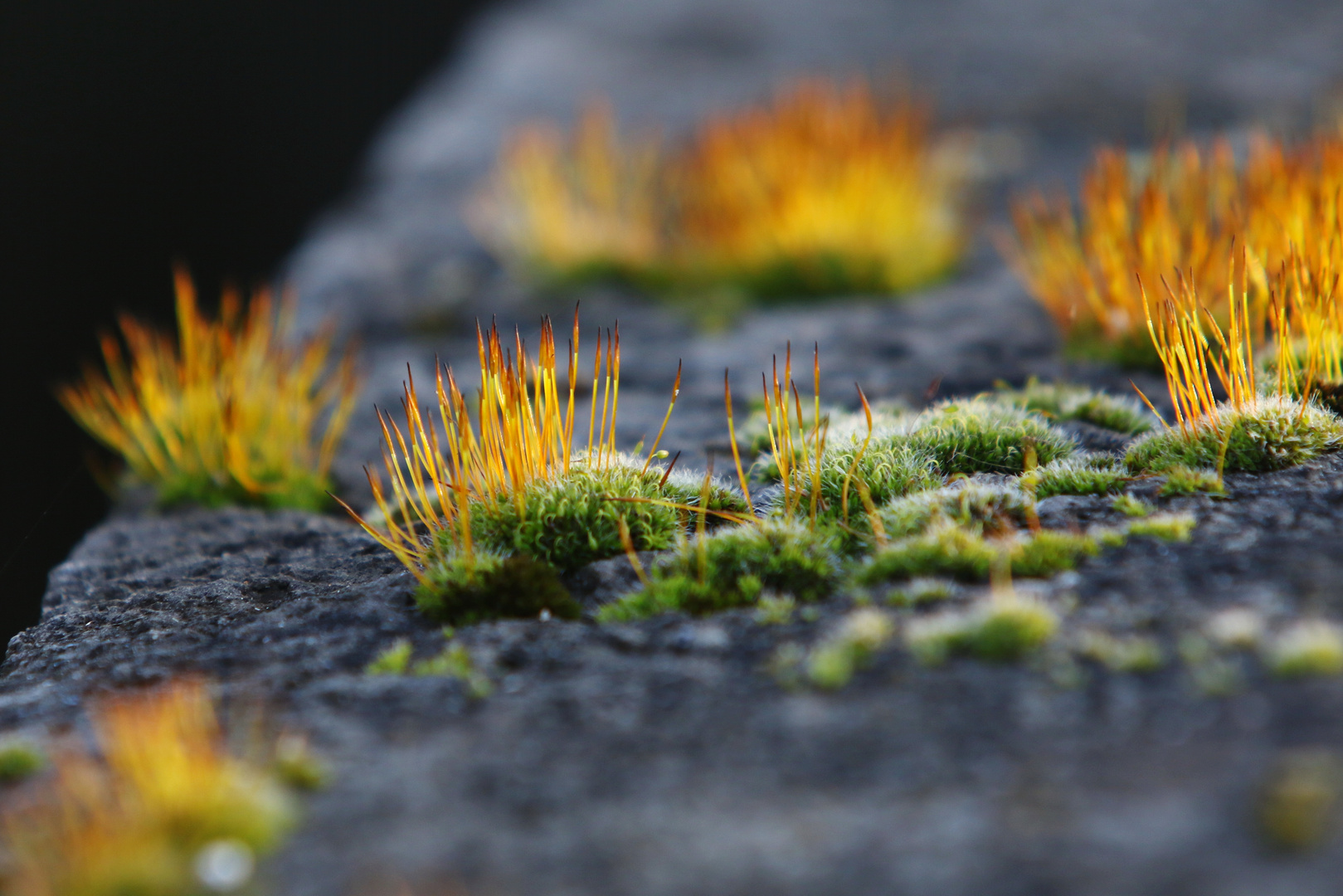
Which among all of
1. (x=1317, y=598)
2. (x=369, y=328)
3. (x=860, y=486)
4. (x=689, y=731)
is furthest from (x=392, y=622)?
(x=369, y=328)

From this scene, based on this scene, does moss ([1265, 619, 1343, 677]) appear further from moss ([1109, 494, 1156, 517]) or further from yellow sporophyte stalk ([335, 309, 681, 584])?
yellow sporophyte stalk ([335, 309, 681, 584])

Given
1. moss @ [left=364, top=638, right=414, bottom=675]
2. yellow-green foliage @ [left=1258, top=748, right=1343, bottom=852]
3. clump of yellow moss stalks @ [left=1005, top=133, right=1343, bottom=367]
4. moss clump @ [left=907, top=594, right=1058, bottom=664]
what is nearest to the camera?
yellow-green foliage @ [left=1258, top=748, right=1343, bottom=852]

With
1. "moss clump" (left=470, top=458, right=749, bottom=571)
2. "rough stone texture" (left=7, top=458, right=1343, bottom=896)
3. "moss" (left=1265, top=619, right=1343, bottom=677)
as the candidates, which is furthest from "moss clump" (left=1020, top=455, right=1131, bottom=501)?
"moss clump" (left=470, top=458, right=749, bottom=571)

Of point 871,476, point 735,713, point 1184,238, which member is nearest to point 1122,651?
point 735,713

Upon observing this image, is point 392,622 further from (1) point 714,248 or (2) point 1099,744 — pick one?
A: (1) point 714,248

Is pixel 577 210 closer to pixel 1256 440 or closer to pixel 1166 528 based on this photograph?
pixel 1256 440

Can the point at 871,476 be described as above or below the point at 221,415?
below

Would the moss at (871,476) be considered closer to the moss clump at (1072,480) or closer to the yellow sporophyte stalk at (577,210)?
the moss clump at (1072,480)
